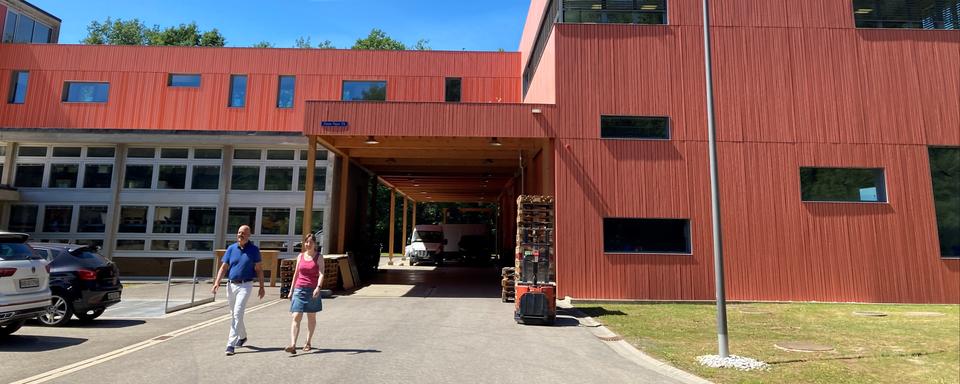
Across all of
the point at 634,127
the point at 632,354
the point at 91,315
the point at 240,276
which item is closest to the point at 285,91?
the point at 91,315

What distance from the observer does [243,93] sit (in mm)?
20250

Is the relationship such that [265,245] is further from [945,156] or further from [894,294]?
[945,156]

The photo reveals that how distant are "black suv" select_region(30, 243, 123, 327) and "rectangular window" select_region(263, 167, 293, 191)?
891 centimetres

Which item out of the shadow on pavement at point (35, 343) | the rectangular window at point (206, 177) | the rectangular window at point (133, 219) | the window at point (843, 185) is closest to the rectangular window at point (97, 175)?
the rectangular window at point (133, 219)

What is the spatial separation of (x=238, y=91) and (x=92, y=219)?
7129 mm

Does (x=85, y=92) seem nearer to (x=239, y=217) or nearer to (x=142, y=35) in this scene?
(x=239, y=217)

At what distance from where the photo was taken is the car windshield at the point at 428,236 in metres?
30.4

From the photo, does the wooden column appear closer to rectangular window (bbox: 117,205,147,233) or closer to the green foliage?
rectangular window (bbox: 117,205,147,233)

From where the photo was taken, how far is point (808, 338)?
8609 mm

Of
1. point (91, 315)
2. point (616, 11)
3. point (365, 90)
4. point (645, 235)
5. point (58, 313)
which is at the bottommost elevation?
point (91, 315)

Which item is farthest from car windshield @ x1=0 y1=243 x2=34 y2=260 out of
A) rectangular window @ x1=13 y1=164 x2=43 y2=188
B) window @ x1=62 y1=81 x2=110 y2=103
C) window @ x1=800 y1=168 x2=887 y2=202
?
window @ x1=800 y1=168 x2=887 y2=202

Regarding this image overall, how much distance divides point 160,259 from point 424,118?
1155 centimetres

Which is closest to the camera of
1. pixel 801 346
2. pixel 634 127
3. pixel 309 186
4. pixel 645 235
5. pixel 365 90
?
pixel 801 346

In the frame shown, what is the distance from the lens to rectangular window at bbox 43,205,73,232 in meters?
17.5
